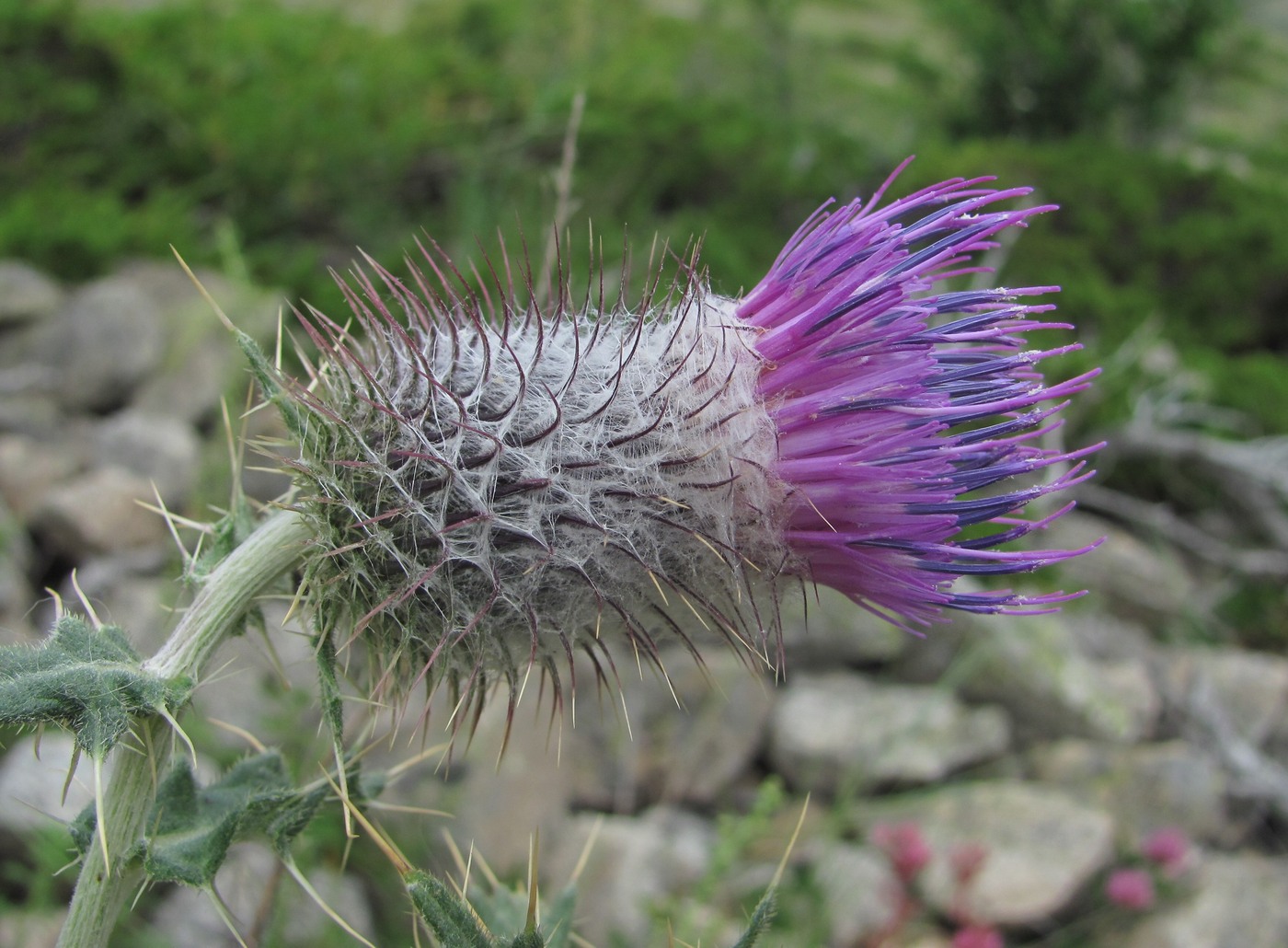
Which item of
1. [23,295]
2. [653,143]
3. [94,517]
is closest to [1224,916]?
[94,517]

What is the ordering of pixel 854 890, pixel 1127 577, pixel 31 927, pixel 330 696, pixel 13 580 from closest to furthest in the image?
pixel 330 696, pixel 31 927, pixel 854 890, pixel 13 580, pixel 1127 577

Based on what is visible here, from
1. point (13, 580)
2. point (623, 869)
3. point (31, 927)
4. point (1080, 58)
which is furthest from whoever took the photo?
point (1080, 58)

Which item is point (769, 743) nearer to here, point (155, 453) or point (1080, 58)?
point (155, 453)

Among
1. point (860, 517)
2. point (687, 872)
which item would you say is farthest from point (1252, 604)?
point (860, 517)

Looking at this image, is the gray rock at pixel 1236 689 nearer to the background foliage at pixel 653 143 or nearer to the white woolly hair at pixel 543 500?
the background foliage at pixel 653 143

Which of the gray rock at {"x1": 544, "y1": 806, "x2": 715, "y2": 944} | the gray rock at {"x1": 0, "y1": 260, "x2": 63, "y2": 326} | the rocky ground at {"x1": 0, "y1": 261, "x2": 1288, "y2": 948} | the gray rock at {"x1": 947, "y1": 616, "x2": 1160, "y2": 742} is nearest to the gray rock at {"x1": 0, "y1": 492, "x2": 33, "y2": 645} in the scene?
the rocky ground at {"x1": 0, "y1": 261, "x2": 1288, "y2": 948}

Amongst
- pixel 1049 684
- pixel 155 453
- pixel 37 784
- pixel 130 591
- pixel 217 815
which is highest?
pixel 217 815
